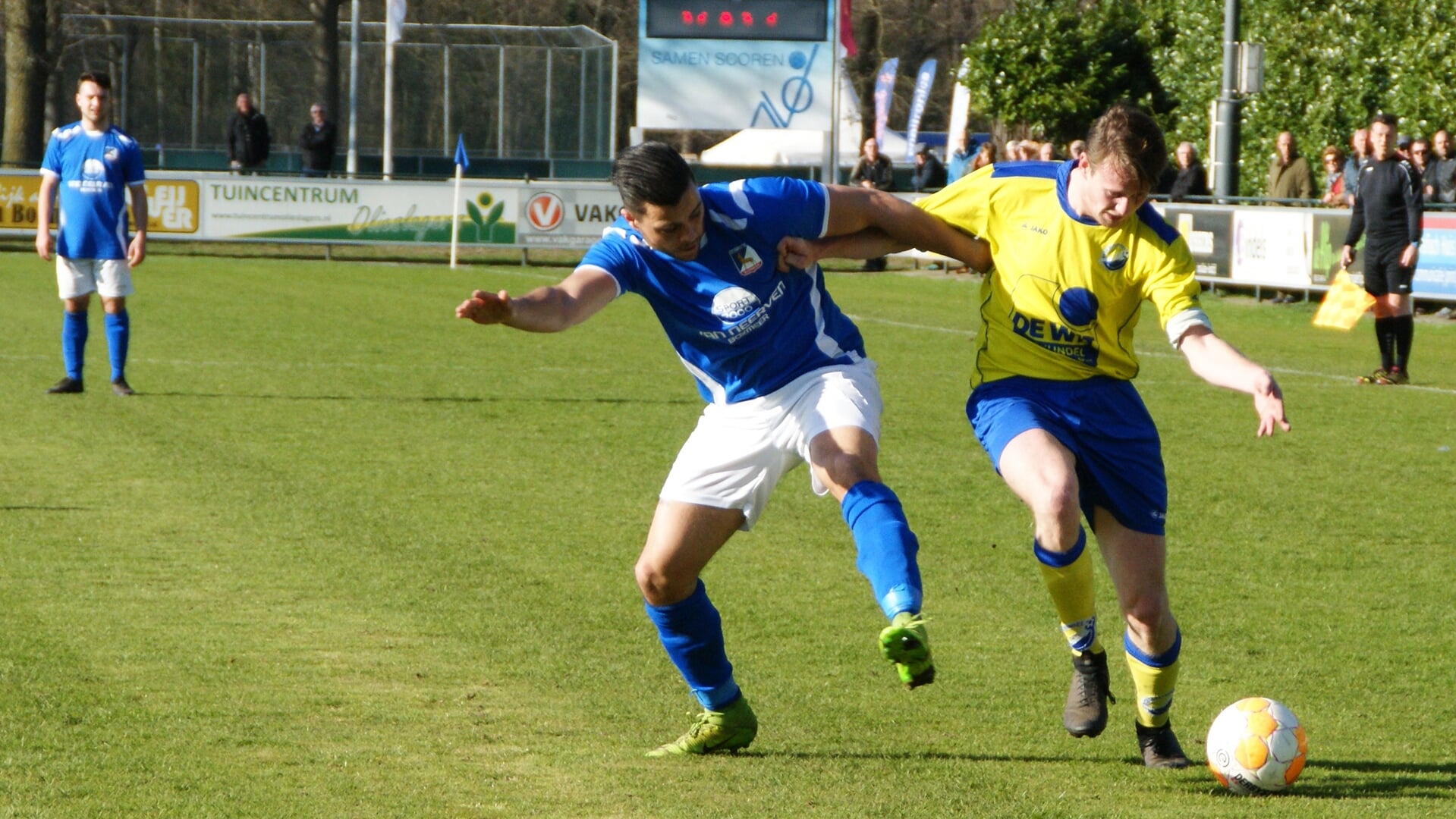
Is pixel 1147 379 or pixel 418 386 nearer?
pixel 418 386

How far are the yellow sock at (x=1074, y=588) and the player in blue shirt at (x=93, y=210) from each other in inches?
313

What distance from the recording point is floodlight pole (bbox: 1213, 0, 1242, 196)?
23422 millimetres

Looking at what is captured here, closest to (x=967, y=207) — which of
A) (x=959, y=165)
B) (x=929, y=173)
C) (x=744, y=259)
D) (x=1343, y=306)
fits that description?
(x=744, y=259)

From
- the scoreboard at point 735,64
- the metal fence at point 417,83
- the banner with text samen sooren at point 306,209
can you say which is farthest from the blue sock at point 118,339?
the metal fence at point 417,83

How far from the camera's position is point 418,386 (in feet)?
41.6

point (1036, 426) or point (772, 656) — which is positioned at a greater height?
point (1036, 426)

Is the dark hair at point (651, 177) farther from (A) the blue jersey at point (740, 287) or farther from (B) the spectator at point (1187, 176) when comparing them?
(B) the spectator at point (1187, 176)

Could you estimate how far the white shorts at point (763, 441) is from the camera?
14.9ft

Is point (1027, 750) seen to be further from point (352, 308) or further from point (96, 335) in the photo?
point (352, 308)

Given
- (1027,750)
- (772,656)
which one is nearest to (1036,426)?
(1027,750)

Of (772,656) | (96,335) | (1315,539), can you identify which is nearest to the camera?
(772,656)

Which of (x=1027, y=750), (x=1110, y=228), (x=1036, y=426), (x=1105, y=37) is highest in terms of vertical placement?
(x=1105, y=37)

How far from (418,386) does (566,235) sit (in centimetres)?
1302

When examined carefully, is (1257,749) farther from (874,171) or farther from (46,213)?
(874,171)
